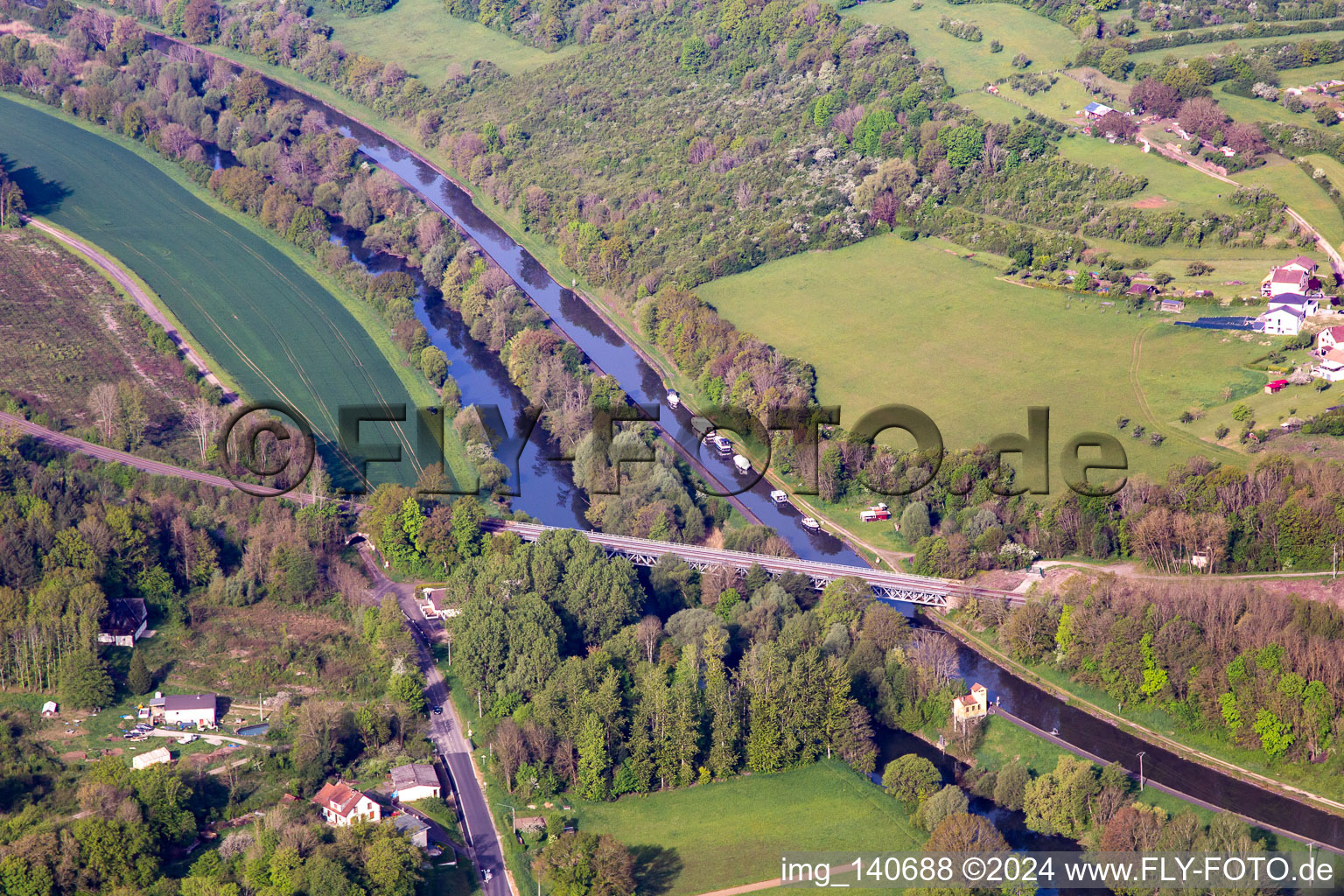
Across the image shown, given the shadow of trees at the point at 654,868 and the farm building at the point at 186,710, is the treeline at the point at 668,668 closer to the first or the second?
the shadow of trees at the point at 654,868

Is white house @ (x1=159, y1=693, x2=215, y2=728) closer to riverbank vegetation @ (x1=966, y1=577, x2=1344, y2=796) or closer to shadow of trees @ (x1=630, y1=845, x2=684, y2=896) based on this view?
shadow of trees @ (x1=630, y1=845, x2=684, y2=896)

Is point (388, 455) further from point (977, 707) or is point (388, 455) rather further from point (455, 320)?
point (977, 707)

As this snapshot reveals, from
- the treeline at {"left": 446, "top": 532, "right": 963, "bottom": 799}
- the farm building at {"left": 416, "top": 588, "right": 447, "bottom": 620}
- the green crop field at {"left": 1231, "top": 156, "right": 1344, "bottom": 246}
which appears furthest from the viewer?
the green crop field at {"left": 1231, "top": 156, "right": 1344, "bottom": 246}

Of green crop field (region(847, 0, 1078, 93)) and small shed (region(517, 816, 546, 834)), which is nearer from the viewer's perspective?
small shed (region(517, 816, 546, 834))

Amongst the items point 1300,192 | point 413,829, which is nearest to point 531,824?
point 413,829

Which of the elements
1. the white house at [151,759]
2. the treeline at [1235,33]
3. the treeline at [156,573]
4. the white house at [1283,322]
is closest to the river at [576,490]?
the treeline at [156,573]

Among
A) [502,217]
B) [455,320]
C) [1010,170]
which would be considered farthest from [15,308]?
[1010,170]

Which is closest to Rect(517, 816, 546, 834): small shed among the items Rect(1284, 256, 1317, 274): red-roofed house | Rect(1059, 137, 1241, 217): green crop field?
Rect(1284, 256, 1317, 274): red-roofed house

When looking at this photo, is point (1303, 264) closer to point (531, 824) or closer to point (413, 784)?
point (531, 824)
